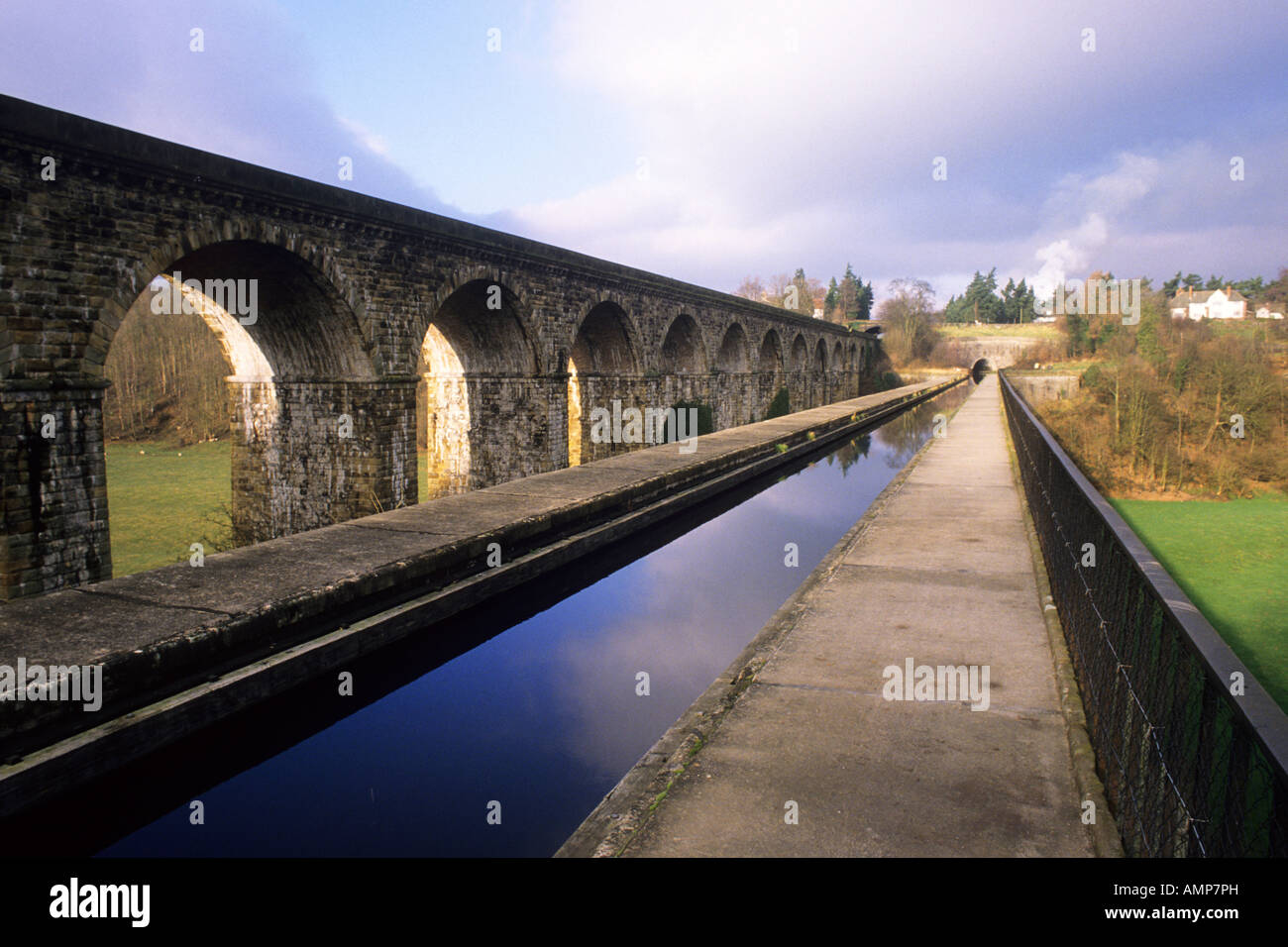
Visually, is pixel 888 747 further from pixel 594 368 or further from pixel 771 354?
pixel 771 354

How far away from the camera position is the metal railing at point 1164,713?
196 cm

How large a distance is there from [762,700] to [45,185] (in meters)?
7.39

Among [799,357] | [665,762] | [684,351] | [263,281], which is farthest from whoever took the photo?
[799,357]

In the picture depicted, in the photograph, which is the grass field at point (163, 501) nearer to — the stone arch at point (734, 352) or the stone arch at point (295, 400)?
the stone arch at point (295, 400)

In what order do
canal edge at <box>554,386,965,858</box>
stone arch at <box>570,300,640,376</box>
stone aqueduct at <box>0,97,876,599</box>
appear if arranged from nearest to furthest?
1. canal edge at <box>554,386,965,858</box>
2. stone aqueduct at <box>0,97,876,599</box>
3. stone arch at <box>570,300,640,376</box>

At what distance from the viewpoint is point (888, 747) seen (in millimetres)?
3793

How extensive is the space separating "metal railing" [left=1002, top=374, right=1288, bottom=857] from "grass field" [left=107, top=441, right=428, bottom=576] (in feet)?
31.1

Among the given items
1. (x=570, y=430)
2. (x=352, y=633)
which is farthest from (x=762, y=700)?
(x=570, y=430)

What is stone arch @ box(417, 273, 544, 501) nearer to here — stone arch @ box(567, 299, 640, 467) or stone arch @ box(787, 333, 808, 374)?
stone arch @ box(567, 299, 640, 467)

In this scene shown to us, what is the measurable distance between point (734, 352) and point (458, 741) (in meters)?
25.9

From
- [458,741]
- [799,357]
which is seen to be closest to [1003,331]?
[799,357]

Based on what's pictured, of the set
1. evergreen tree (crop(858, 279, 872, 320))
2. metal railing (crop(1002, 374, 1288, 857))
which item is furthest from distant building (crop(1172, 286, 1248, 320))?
metal railing (crop(1002, 374, 1288, 857))

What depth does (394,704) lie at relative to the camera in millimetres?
5621

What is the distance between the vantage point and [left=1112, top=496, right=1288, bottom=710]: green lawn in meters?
8.09
